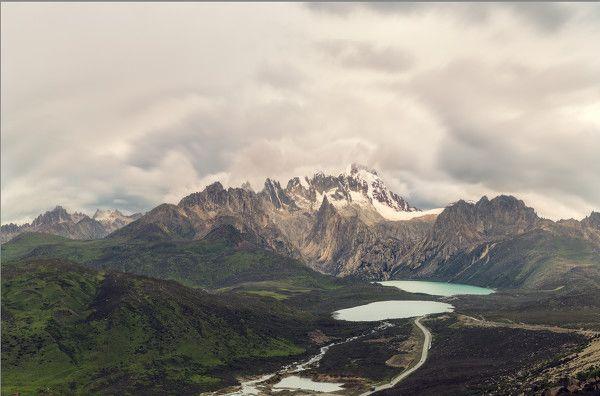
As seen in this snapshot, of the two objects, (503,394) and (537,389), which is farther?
(503,394)

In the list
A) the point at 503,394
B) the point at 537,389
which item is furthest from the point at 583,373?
the point at 503,394

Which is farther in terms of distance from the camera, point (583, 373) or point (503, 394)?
point (503, 394)

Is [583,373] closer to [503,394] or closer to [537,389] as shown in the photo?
[537,389]
